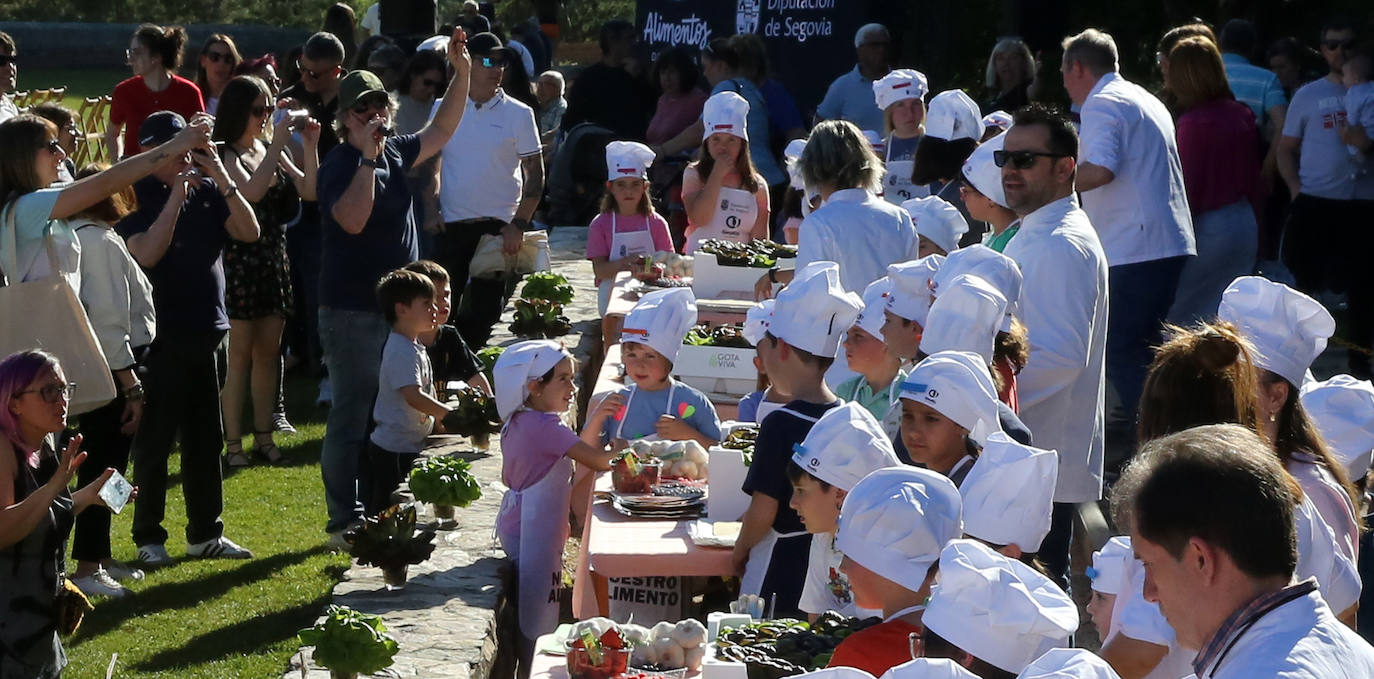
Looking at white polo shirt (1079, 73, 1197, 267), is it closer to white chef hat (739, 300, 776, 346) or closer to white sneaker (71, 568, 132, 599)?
white chef hat (739, 300, 776, 346)

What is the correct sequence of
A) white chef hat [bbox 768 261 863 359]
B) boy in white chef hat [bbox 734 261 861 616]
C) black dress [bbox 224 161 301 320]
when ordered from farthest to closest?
black dress [bbox 224 161 301 320] → white chef hat [bbox 768 261 863 359] → boy in white chef hat [bbox 734 261 861 616]

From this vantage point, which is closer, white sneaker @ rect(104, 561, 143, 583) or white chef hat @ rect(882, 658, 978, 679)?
white chef hat @ rect(882, 658, 978, 679)

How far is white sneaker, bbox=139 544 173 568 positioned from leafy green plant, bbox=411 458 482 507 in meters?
1.33

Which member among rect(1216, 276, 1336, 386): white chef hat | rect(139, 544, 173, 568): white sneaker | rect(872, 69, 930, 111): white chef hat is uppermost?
rect(872, 69, 930, 111): white chef hat

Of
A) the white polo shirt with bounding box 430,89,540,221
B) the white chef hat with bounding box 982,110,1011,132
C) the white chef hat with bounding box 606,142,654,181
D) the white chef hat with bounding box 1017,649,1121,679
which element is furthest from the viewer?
the white polo shirt with bounding box 430,89,540,221

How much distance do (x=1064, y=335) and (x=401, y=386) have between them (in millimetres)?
3025

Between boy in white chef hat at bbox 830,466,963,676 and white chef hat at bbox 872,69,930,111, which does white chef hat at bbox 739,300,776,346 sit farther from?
white chef hat at bbox 872,69,930,111

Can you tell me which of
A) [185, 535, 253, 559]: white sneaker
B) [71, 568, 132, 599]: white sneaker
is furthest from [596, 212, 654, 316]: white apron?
[71, 568, 132, 599]: white sneaker

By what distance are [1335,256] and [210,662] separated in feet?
21.4

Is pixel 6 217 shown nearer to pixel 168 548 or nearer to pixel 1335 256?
pixel 168 548

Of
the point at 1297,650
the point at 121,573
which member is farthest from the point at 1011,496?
the point at 121,573

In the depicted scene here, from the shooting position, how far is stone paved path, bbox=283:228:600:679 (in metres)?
5.19

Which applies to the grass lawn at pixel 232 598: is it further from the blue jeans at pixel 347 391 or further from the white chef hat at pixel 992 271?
the white chef hat at pixel 992 271

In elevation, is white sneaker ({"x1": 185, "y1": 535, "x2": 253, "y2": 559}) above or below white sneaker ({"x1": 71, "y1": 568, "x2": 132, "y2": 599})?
below
